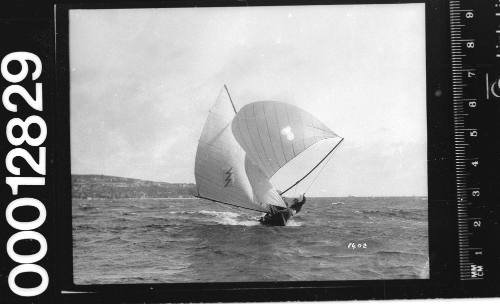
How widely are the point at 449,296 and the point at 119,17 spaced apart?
3.51m

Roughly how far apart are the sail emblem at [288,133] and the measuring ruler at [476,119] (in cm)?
A: 130

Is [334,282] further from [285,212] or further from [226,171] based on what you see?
[226,171]

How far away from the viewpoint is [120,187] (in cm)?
415

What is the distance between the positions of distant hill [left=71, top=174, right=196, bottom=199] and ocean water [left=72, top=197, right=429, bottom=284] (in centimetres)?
6

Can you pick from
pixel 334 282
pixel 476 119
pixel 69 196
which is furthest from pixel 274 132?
pixel 69 196

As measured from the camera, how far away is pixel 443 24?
4.05 metres

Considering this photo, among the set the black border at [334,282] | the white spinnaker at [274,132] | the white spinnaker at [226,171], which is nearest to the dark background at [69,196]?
the black border at [334,282]

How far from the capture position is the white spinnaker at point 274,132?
4.11m

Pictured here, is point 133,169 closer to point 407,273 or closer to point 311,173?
point 311,173

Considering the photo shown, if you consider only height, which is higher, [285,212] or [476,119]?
[476,119]

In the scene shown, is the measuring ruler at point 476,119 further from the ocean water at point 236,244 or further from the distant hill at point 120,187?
the distant hill at point 120,187

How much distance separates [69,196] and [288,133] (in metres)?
1.87

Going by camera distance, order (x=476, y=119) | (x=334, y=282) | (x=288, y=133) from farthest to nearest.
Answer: (x=288, y=133) → (x=334, y=282) → (x=476, y=119)

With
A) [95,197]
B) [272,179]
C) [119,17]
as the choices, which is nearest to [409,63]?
[272,179]
